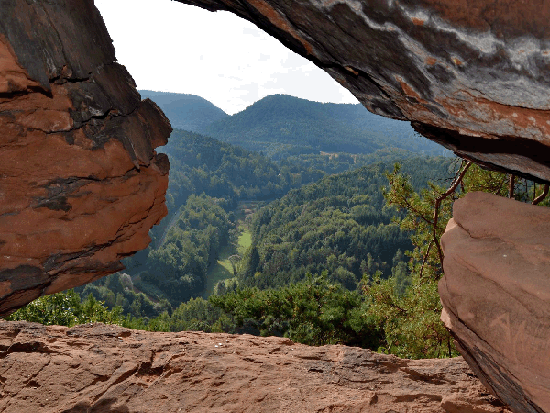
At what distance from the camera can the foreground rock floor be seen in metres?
5.21

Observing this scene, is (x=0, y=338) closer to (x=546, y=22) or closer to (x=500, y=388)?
(x=500, y=388)

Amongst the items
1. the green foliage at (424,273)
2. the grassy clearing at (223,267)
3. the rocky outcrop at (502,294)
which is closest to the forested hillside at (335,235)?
the grassy clearing at (223,267)

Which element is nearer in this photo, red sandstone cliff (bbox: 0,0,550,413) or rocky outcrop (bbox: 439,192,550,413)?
red sandstone cliff (bbox: 0,0,550,413)

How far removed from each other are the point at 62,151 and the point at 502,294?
5.75 m

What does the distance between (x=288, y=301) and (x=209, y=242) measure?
138 m

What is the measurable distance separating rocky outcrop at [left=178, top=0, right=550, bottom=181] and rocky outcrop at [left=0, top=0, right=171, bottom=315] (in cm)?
232

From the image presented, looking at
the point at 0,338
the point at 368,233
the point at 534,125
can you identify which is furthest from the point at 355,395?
the point at 368,233

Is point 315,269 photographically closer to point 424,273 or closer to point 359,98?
point 424,273

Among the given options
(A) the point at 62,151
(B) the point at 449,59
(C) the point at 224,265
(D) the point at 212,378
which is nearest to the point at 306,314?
(D) the point at 212,378

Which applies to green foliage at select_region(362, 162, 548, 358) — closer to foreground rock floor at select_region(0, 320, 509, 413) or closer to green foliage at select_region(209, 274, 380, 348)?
green foliage at select_region(209, 274, 380, 348)

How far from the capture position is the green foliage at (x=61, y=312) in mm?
15250

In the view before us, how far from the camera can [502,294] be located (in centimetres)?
395

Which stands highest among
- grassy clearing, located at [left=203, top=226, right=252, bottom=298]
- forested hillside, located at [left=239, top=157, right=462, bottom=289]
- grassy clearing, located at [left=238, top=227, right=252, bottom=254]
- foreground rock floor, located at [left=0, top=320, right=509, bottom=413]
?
foreground rock floor, located at [left=0, top=320, right=509, bottom=413]

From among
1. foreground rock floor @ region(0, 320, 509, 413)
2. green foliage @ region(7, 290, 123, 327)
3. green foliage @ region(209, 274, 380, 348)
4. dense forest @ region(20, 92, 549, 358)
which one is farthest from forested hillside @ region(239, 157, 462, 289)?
foreground rock floor @ region(0, 320, 509, 413)
